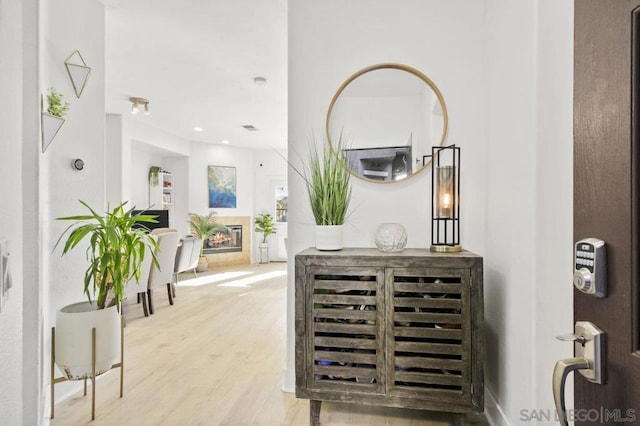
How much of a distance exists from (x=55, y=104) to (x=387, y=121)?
1990mm

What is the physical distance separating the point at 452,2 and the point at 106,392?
3221 mm

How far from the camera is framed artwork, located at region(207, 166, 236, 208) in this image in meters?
7.77

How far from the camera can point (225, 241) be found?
26.3ft

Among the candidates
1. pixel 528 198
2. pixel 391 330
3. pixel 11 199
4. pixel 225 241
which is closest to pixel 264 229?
pixel 225 241

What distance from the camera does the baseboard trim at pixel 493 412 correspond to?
5.61 ft

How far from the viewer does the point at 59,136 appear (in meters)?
2.18

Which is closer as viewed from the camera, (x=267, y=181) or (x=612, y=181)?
(x=612, y=181)

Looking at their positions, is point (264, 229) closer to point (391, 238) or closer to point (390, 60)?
point (390, 60)

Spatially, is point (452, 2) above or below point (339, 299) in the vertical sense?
above

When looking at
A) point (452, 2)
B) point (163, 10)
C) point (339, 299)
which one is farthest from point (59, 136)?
point (452, 2)

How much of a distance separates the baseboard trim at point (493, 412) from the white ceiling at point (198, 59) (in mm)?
2849

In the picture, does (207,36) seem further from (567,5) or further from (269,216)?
(269,216)

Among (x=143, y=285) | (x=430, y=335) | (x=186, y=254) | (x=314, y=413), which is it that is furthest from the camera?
(x=186, y=254)

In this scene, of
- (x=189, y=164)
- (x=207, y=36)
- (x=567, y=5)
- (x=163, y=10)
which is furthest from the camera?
(x=189, y=164)
